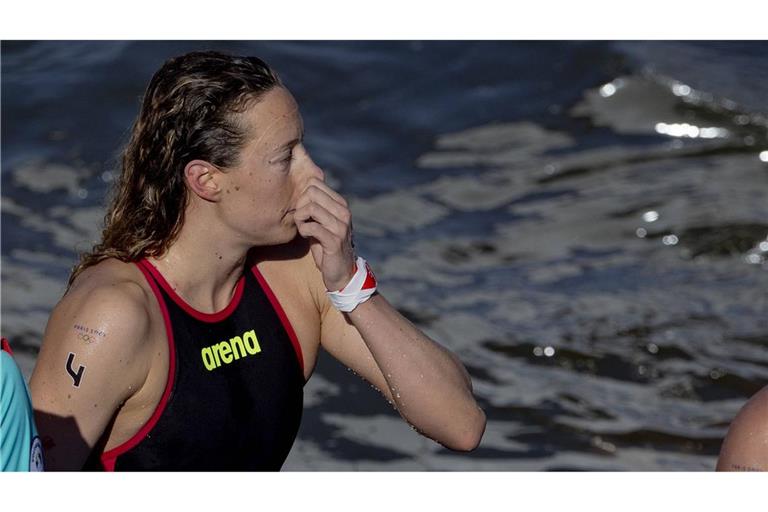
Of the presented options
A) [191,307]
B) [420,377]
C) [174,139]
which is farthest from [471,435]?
[174,139]

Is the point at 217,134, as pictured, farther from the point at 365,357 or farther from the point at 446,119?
the point at 446,119

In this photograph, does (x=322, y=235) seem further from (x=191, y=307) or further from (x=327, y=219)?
(x=191, y=307)

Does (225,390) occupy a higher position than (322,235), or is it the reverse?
(322,235)

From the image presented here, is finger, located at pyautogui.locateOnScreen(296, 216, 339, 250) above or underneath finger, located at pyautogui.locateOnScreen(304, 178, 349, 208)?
underneath

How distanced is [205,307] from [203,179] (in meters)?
0.41

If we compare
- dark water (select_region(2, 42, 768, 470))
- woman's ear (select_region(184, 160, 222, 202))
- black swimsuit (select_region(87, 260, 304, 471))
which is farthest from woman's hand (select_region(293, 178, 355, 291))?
dark water (select_region(2, 42, 768, 470))

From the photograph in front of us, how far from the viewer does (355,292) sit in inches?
147

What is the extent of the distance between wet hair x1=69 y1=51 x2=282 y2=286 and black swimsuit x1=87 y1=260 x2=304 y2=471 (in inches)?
4.7

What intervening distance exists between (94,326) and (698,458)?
4355mm

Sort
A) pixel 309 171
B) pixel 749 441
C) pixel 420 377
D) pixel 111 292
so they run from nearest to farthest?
pixel 749 441 < pixel 111 292 < pixel 309 171 < pixel 420 377

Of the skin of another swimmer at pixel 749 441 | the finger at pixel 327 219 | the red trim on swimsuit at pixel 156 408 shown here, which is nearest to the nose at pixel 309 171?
the finger at pixel 327 219

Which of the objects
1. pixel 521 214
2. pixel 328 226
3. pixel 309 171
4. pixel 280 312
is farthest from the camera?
pixel 521 214

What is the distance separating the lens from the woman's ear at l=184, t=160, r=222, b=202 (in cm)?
366

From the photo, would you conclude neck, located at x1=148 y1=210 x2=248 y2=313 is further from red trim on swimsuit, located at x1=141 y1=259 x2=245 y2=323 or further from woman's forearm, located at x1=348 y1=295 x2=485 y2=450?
woman's forearm, located at x1=348 y1=295 x2=485 y2=450
